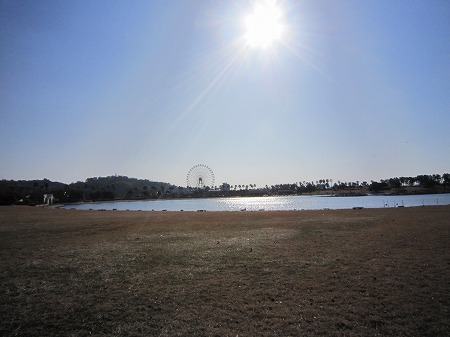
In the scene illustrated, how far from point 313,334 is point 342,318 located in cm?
137

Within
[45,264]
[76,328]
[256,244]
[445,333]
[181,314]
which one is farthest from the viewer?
[256,244]

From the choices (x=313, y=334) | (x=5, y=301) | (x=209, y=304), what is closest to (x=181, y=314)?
(x=209, y=304)

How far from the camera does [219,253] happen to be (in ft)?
61.6

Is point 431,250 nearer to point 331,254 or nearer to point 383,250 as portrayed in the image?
point 383,250

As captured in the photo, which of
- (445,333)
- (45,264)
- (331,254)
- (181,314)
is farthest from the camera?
(331,254)

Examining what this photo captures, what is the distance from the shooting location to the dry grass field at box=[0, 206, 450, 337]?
29.7 feet

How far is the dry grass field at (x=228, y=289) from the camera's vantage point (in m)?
9.05

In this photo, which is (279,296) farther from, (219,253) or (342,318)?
(219,253)

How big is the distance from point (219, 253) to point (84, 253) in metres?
7.85

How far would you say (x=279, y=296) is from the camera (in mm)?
11352

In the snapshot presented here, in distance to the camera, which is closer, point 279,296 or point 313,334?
point 313,334

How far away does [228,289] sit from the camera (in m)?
12.2

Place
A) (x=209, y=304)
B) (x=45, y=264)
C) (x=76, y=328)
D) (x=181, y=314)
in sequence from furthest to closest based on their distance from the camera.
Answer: (x=45, y=264)
(x=209, y=304)
(x=181, y=314)
(x=76, y=328)

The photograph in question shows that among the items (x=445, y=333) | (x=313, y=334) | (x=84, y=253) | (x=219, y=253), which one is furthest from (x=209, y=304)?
(x=84, y=253)
